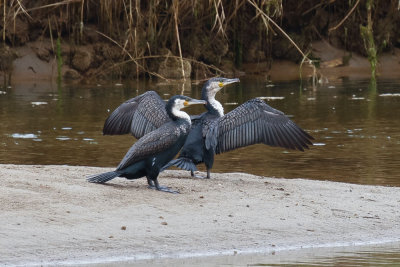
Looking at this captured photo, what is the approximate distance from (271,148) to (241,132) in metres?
2.46

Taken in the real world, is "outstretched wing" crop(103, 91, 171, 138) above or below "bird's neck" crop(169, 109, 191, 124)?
below

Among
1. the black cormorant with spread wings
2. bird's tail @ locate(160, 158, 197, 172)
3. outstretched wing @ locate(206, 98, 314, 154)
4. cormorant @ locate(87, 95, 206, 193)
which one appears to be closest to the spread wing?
cormorant @ locate(87, 95, 206, 193)

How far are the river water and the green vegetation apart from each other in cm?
88

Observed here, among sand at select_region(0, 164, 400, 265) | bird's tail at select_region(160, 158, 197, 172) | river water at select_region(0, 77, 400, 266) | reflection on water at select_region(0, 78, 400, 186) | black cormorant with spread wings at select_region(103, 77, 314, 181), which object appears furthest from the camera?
reflection on water at select_region(0, 78, 400, 186)

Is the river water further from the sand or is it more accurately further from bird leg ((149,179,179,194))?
bird leg ((149,179,179,194))

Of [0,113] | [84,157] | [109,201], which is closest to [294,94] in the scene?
[0,113]

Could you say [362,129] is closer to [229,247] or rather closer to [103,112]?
[103,112]

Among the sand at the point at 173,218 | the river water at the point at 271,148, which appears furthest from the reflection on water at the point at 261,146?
the sand at the point at 173,218

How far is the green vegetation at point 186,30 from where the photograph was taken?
1644 centimetres

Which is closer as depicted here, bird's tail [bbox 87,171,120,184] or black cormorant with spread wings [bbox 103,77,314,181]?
bird's tail [bbox 87,171,120,184]

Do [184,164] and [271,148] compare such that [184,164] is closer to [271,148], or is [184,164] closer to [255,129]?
[255,129]

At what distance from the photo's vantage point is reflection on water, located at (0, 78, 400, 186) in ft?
28.7

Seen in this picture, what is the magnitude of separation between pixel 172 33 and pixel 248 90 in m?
2.46

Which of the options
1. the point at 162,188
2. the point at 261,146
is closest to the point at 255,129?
the point at 162,188
